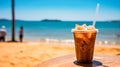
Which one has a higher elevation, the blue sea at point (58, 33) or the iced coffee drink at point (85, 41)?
the iced coffee drink at point (85, 41)

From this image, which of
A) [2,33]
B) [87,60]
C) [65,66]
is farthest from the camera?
[2,33]

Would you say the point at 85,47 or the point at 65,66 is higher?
the point at 85,47

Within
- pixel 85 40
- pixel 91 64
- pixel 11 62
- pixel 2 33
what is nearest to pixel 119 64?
pixel 91 64

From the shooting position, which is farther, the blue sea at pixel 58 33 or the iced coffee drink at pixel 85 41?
the blue sea at pixel 58 33

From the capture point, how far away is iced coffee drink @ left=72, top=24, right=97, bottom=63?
1.60 metres

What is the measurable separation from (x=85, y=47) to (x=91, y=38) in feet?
0.28

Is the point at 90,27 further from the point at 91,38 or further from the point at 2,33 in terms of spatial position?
the point at 2,33

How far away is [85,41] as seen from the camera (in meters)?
1.61

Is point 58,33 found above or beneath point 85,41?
beneath

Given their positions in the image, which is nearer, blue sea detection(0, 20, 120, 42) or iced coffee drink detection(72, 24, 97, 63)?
iced coffee drink detection(72, 24, 97, 63)

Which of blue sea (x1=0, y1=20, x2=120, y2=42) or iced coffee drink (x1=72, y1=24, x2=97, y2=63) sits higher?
iced coffee drink (x1=72, y1=24, x2=97, y2=63)

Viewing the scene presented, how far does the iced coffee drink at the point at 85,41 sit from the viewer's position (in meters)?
1.60

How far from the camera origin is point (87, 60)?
5.31ft

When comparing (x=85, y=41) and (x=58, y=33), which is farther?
(x=58, y=33)
